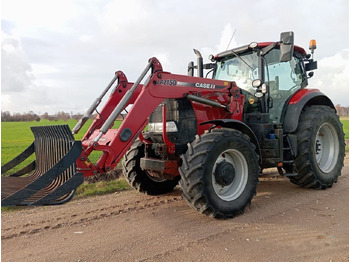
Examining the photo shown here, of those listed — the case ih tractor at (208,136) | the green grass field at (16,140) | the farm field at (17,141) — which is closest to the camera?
the case ih tractor at (208,136)

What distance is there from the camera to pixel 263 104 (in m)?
5.59

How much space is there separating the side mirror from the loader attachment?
3463mm

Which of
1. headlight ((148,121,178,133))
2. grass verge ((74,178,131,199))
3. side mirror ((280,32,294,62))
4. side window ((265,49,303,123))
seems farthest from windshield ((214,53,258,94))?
grass verge ((74,178,131,199))

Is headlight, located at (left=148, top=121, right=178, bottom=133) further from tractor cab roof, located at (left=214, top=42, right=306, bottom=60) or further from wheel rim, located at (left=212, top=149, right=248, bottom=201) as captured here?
tractor cab roof, located at (left=214, top=42, right=306, bottom=60)

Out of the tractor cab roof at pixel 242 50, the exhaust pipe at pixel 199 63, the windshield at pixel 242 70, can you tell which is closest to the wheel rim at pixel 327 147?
the tractor cab roof at pixel 242 50

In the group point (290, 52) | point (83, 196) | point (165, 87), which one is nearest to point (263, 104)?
point (290, 52)

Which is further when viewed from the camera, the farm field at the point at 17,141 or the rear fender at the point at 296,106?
the farm field at the point at 17,141

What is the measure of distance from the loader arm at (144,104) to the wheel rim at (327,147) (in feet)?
7.33

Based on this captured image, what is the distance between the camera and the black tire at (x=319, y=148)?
550 cm

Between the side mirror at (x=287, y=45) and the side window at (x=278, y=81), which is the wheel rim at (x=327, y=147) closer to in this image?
the side window at (x=278, y=81)

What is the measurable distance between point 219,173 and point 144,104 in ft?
4.71

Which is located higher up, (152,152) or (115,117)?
(115,117)

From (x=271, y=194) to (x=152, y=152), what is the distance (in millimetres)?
2304

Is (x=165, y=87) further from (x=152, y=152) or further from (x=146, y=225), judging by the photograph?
(x=146, y=225)
